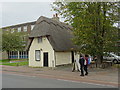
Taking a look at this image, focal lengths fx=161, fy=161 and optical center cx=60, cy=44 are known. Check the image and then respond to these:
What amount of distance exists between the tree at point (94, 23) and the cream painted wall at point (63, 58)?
5.36 m

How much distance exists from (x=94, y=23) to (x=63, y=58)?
8696mm

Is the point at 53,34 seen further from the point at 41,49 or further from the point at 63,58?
the point at 63,58

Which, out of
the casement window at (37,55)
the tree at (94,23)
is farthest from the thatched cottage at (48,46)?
the tree at (94,23)

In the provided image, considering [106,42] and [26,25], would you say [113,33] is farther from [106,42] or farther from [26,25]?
[26,25]

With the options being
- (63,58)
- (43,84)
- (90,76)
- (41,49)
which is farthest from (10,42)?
(43,84)

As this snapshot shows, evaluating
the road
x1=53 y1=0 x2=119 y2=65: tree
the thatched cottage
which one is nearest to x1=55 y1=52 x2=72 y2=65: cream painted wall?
the thatched cottage

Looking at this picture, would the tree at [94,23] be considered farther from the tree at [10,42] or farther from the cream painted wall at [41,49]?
the tree at [10,42]

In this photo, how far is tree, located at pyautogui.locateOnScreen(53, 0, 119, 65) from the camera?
55.9ft

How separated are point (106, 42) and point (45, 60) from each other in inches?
369

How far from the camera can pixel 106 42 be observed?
57.5 feet

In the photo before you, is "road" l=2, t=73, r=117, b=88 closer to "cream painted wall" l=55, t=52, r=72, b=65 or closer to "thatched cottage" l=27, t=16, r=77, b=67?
"thatched cottage" l=27, t=16, r=77, b=67

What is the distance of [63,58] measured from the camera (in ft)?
79.3

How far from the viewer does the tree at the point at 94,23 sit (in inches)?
671

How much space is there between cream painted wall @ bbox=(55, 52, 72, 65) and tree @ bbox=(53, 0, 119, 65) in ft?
17.6
